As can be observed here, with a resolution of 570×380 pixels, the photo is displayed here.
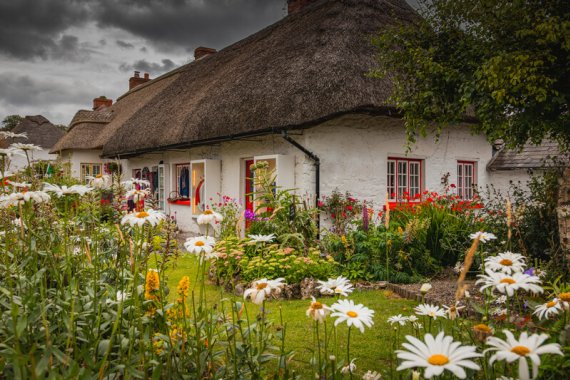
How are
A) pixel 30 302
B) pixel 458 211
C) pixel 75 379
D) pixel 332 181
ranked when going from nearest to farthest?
pixel 75 379 < pixel 30 302 < pixel 458 211 < pixel 332 181

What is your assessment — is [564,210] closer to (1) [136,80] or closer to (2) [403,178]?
(2) [403,178]

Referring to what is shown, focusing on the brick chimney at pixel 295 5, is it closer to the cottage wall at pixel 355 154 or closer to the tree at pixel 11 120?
the cottage wall at pixel 355 154

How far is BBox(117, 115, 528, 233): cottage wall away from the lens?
746 cm

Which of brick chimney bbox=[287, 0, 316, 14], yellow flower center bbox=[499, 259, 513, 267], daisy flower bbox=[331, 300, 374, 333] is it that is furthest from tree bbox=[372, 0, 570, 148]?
brick chimney bbox=[287, 0, 316, 14]

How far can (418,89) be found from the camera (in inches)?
198

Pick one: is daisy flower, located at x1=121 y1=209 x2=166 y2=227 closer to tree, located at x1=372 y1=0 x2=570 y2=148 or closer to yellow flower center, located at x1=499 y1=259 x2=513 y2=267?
yellow flower center, located at x1=499 y1=259 x2=513 y2=267

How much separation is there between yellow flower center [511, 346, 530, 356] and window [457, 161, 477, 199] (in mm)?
8997

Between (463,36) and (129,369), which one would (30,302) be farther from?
(463,36)

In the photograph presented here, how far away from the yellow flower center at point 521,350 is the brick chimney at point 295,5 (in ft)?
38.9

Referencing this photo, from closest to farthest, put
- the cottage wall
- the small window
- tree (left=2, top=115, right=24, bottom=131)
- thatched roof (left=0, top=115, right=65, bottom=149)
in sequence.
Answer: the cottage wall, the small window, thatched roof (left=0, top=115, right=65, bottom=149), tree (left=2, top=115, right=24, bottom=131)

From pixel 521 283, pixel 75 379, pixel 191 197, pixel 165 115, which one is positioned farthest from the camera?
pixel 165 115

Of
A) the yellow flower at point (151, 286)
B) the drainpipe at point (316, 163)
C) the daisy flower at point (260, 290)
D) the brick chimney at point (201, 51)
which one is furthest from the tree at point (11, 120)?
the daisy flower at point (260, 290)

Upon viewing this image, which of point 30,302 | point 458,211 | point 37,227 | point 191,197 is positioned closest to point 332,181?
point 458,211

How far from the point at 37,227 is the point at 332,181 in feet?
17.6
